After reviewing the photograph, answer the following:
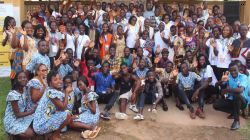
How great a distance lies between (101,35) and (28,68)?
2.75m

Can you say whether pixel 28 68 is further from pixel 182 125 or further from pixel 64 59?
pixel 182 125

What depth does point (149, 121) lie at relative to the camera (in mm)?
7883

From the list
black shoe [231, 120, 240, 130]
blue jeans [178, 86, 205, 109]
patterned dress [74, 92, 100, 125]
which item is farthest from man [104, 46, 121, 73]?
black shoe [231, 120, 240, 130]

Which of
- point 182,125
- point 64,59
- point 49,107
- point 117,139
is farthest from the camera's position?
point 64,59

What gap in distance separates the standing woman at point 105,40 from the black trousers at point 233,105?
115 inches

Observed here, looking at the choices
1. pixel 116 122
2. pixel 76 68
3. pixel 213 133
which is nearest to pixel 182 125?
pixel 213 133

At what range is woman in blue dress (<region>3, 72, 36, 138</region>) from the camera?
602cm

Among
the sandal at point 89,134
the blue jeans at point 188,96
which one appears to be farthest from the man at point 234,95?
the sandal at point 89,134

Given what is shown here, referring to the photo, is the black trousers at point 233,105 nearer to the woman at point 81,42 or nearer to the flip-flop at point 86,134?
the flip-flop at point 86,134

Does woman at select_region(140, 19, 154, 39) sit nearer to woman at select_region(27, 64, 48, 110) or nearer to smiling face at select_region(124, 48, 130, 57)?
smiling face at select_region(124, 48, 130, 57)

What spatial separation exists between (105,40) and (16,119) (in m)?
3.86

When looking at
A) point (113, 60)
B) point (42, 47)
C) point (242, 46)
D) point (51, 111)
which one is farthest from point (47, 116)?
point (242, 46)

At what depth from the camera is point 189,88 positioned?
28.1ft

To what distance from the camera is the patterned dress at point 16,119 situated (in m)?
6.01
